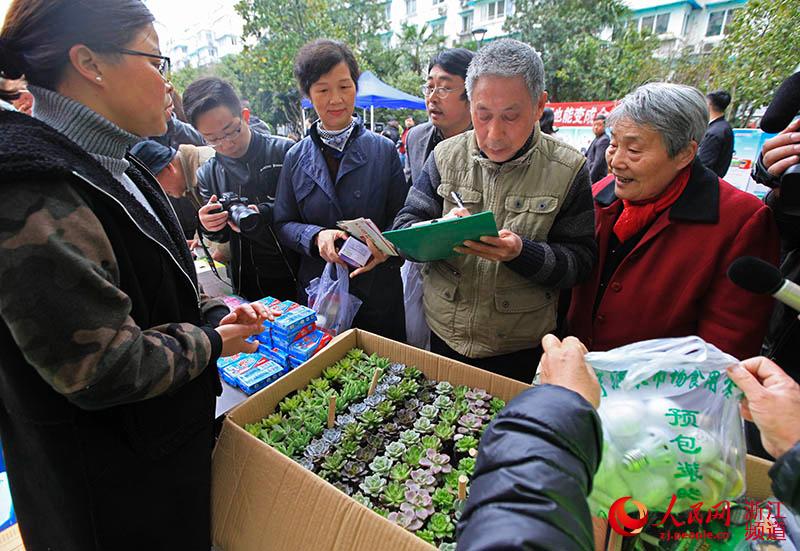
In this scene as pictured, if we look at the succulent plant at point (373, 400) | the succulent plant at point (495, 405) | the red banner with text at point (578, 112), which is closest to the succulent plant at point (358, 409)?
the succulent plant at point (373, 400)

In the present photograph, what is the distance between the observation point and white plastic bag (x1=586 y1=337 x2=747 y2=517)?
2.88 feet

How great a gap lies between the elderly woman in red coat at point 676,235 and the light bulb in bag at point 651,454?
31.7 inches

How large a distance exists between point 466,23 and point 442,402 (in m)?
34.7

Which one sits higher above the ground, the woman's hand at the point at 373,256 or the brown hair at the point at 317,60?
the brown hair at the point at 317,60

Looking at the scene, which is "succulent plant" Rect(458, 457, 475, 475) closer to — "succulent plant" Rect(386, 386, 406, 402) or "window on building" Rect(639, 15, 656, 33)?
"succulent plant" Rect(386, 386, 406, 402)

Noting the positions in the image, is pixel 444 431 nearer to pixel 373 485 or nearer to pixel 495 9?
pixel 373 485

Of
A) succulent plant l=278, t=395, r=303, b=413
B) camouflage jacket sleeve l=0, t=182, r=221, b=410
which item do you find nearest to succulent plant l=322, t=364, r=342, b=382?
succulent plant l=278, t=395, r=303, b=413

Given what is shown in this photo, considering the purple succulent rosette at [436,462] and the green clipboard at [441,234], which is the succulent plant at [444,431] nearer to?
the purple succulent rosette at [436,462]

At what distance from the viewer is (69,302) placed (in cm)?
76

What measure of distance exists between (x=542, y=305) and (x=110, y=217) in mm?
1545

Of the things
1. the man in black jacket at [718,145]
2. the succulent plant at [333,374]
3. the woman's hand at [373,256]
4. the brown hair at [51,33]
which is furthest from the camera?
the man in black jacket at [718,145]

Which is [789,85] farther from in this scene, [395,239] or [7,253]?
[7,253]

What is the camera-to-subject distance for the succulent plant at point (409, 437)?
1371 millimetres

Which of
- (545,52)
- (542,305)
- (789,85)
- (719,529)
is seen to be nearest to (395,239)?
(542,305)
